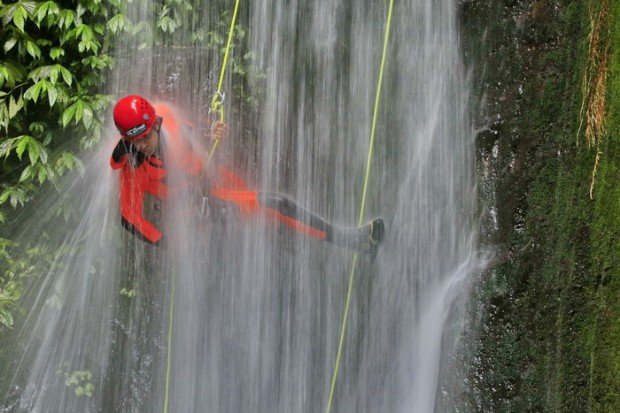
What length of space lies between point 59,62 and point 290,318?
90.5 inches

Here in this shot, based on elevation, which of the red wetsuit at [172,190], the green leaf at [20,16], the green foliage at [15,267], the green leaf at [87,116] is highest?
the green leaf at [20,16]

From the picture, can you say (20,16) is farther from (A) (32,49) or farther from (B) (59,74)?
(B) (59,74)

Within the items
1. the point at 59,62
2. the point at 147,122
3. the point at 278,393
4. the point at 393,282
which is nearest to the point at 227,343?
the point at 278,393

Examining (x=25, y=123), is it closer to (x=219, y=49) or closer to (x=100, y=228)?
(x=100, y=228)

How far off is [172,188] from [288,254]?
3.04 ft

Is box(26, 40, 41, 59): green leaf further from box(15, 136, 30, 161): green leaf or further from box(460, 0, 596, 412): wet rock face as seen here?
box(460, 0, 596, 412): wet rock face

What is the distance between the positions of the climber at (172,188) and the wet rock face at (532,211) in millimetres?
791

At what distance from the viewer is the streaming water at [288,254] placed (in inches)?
168

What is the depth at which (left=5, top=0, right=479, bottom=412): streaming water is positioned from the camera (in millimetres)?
4270

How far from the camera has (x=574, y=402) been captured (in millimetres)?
3578

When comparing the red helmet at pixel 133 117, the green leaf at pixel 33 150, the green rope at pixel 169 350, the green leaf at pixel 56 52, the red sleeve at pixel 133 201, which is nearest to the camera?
the red helmet at pixel 133 117

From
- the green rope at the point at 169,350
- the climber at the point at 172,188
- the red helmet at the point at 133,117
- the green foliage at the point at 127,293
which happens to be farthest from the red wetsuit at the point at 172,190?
the green foliage at the point at 127,293

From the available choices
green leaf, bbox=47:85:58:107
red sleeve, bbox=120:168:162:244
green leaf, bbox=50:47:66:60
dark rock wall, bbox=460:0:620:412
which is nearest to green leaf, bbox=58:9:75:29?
green leaf, bbox=50:47:66:60

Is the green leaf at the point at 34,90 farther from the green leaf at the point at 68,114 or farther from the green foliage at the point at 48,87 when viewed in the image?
the green leaf at the point at 68,114
